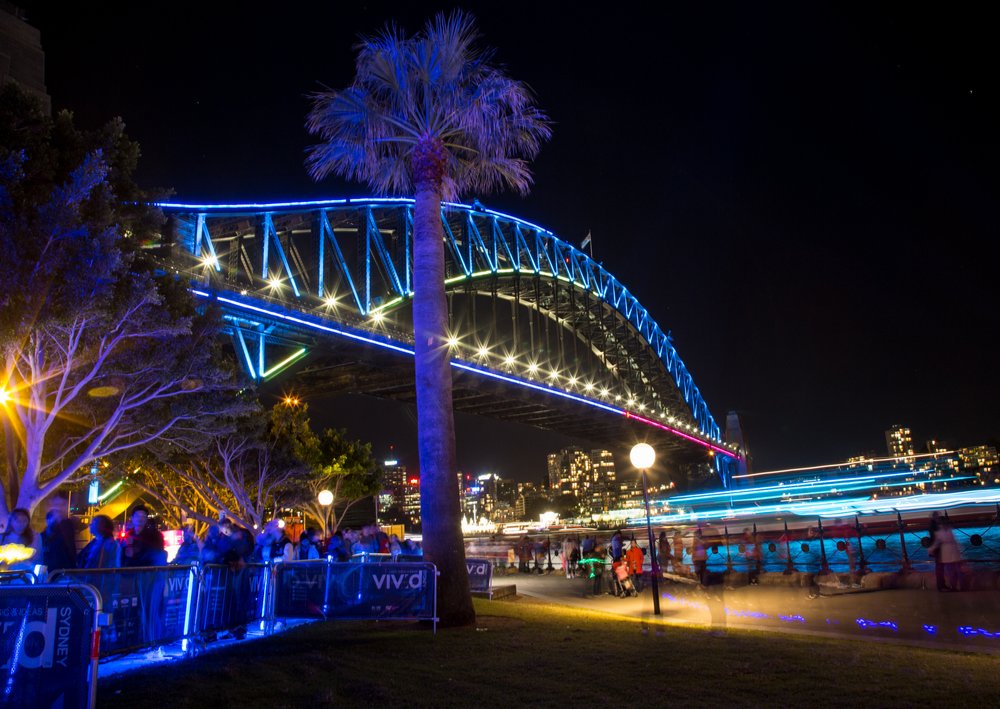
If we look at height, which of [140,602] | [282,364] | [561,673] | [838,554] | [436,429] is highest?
[282,364]

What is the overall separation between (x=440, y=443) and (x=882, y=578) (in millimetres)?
11041

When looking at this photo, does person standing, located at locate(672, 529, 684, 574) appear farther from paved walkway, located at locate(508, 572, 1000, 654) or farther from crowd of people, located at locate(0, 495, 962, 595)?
paved walkway, located at locate(508, 572, 1000, 654)

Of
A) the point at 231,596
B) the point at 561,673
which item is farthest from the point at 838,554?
the point at 231,596

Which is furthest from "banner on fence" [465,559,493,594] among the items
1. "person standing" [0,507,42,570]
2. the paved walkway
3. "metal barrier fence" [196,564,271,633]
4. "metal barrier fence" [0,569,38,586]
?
"metal barrier fence" [0,569,38,586]

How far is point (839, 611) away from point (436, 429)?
8209mm

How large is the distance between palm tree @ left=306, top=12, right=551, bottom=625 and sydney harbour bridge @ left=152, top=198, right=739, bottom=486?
132 inches

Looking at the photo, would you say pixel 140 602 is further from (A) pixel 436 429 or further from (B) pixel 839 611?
(B) pixel 839 611

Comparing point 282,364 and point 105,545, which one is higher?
point 282,364

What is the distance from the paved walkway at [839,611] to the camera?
425 inches

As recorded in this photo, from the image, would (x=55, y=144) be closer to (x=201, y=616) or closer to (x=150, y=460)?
(x=201, y=616)

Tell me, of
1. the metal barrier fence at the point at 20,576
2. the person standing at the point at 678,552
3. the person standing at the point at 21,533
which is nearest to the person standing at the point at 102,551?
the person standing at the point at 21,533

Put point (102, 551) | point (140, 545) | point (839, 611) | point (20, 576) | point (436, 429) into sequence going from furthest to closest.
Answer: point (839, 611) → point (436, 429) → point (140, 545) → point (102, 551) → point (20, 576)

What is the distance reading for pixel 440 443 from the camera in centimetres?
1286

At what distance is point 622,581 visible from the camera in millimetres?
18156
